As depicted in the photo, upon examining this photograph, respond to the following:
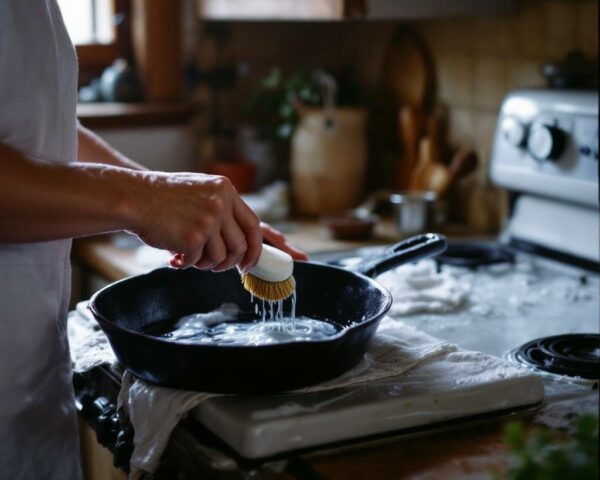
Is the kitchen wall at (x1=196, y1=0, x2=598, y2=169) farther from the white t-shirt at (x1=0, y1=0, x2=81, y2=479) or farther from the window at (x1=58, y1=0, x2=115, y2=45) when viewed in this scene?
the white t-shirt at (x1=0, y1=0, x2=81, y2=479)

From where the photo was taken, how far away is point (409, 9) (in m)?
1.94

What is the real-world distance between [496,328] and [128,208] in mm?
640

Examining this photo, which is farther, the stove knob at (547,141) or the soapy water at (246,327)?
the stove knob at (547,141)

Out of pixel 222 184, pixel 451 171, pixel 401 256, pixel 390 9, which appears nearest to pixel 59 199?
pixel 222 184

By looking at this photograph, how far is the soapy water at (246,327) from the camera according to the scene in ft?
3.78

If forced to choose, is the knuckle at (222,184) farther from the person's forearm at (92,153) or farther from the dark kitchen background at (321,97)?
the dark kitchen background at (321,97)

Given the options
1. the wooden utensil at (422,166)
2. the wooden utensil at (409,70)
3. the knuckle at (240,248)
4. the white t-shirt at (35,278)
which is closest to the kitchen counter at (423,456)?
the knuckle at (240,248)

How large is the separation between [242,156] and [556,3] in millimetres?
992

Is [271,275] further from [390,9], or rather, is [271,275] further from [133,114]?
[133,114]

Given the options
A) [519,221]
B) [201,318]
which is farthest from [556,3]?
[201,318]

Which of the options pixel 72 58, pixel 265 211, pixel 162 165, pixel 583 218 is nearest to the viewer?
pixel 72 58

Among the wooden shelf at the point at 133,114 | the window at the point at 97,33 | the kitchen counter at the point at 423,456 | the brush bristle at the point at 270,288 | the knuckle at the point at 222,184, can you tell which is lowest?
the kitchen counter at the point at 423,456

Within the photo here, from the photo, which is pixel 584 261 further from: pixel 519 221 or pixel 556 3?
pixel 556 3

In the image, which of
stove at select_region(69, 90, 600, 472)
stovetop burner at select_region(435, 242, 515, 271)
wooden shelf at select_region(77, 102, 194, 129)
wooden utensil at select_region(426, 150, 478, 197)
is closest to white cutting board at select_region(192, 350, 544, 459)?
stove at select_region(69, 90, 600, 472)
